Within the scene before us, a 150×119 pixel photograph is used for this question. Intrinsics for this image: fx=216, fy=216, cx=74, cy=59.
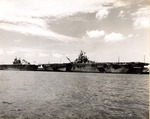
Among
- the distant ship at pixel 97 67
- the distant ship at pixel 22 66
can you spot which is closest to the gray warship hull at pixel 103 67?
the distant ship at pixel 97 67

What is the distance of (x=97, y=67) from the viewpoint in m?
68.5

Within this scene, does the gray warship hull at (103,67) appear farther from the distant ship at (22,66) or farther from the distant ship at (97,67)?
the distant ship at (22,66)

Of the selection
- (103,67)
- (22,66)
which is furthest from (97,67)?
(22,66)

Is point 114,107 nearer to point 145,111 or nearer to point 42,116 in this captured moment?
point 145,111

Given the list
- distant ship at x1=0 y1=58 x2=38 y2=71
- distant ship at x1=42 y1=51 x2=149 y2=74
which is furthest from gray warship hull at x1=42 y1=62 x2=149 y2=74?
distant ship at x1=0 y1=58 x2=38 y2=71

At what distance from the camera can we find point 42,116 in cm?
1129

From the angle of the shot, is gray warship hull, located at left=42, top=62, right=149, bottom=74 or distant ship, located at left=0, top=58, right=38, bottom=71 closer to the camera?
gray warship hull, located at left=42, top=62, right=149, bottom=74

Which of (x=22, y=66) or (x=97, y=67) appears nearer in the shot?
(x=97, y=67)

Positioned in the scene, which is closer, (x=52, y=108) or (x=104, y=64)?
(x=52, y=108)

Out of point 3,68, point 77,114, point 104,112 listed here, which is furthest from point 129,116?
point 3,68

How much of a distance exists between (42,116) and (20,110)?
177cm

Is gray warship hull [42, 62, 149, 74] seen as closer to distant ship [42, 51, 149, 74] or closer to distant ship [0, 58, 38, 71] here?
distant ship [42, 51, 149, 74]

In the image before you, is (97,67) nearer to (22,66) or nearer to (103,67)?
(103,67)

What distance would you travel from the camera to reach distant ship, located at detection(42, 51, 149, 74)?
200 ft
